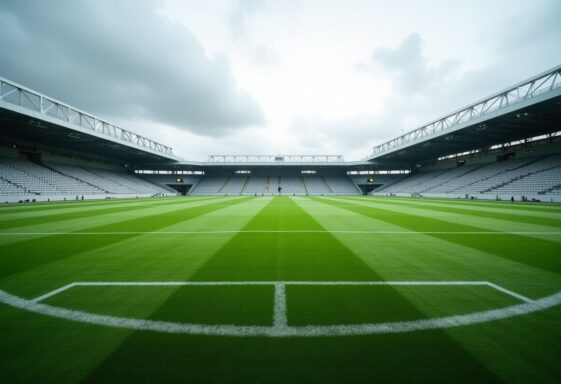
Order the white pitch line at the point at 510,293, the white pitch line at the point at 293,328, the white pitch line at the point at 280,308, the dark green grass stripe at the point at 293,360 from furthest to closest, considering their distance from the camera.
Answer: the white pitch line at the point at 510,293
the white pitch line at the point at 280,308
the white pitch line at the point at 293,328
the dark green grass stripe at the point at 293,360

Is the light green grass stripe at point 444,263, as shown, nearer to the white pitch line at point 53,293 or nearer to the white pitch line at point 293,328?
the white pitch line at point 293,328

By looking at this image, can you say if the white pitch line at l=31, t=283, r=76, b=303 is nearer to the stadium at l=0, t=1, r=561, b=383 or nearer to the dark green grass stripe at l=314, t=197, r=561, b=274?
the stadium at l=0, t=1, r=561, b=383

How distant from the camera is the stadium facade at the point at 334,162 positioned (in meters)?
26.3

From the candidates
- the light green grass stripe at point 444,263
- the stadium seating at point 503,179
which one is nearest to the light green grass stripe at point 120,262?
the light green grass stripe at point 444,263

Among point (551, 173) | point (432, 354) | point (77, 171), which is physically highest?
point (77, 171)

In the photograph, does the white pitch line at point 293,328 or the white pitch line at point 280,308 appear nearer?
the white pitch line at point 293,328

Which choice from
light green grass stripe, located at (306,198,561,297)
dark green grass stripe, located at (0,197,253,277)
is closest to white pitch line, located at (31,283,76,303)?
dark green grass stripe, located at (0,197,253,277)

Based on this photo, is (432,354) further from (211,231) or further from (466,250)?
(211,231)

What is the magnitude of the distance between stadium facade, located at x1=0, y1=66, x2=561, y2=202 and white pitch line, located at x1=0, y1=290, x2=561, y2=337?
28.6 m

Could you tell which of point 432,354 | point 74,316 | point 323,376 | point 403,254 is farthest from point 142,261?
point 403,254

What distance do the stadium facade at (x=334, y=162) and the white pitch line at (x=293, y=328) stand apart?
2857 centimetres

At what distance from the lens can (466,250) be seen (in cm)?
627

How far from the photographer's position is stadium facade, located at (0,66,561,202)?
2628 centimetres

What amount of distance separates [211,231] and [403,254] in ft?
21.4
